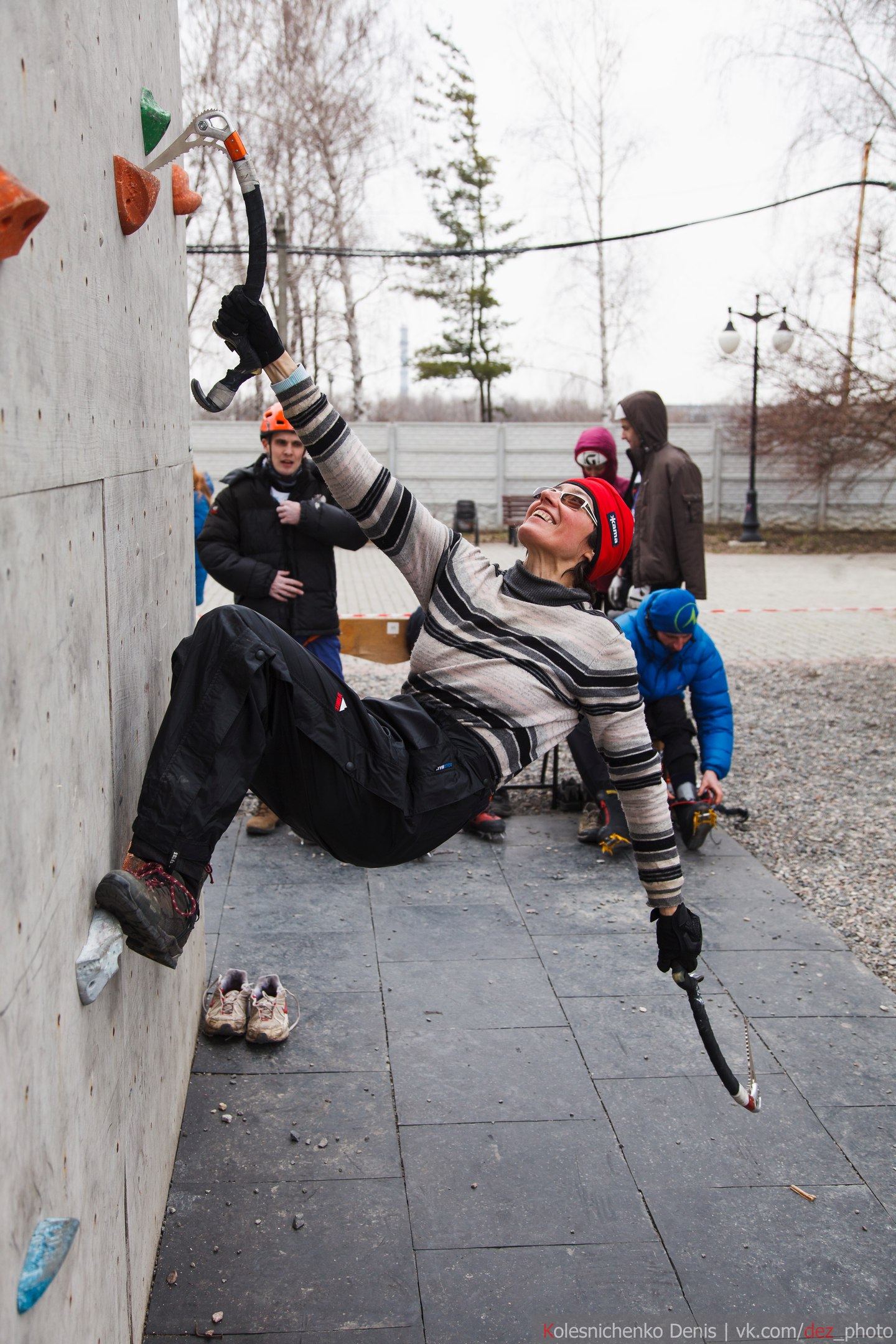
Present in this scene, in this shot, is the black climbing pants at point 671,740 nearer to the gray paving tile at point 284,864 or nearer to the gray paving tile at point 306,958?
the gray paving tile at point 284,864

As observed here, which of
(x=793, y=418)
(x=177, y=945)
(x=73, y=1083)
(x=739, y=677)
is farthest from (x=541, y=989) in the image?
(x=793, y=418)

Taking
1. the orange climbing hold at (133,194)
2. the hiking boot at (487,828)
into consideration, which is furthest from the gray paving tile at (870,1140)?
the orange climbing hold at (133,194)

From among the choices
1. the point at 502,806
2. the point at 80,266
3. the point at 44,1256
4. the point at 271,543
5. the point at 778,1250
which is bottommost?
the point at 778,1250

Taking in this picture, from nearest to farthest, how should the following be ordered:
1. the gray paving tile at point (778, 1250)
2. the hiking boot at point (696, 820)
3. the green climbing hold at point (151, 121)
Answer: the green climbing hold at point (151, 121), the gray paving tile at point (778, 1250), the hiking boot at point (696, 820)

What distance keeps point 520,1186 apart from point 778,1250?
2.16ft

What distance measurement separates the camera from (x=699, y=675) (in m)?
5.47

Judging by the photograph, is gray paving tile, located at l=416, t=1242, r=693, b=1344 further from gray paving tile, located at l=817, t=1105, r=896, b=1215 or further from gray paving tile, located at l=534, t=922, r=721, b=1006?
gray paving tile, located at l=534, t=922, r=721, b=1006

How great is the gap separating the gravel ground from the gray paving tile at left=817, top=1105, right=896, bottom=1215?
0.98 m

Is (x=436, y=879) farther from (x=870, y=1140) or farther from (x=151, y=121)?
(x=151, y=121)

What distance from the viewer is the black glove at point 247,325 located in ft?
7.94

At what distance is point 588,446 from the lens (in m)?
6.31

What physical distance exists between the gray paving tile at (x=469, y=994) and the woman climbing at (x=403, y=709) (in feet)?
3.49

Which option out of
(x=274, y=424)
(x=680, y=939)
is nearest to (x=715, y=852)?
(x=680, y=939)

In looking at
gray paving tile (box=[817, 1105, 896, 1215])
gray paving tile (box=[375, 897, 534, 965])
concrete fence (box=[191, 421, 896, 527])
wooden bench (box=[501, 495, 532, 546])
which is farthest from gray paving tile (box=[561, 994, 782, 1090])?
Answer: concrete fence (box=[191, 421, 896, 527])
